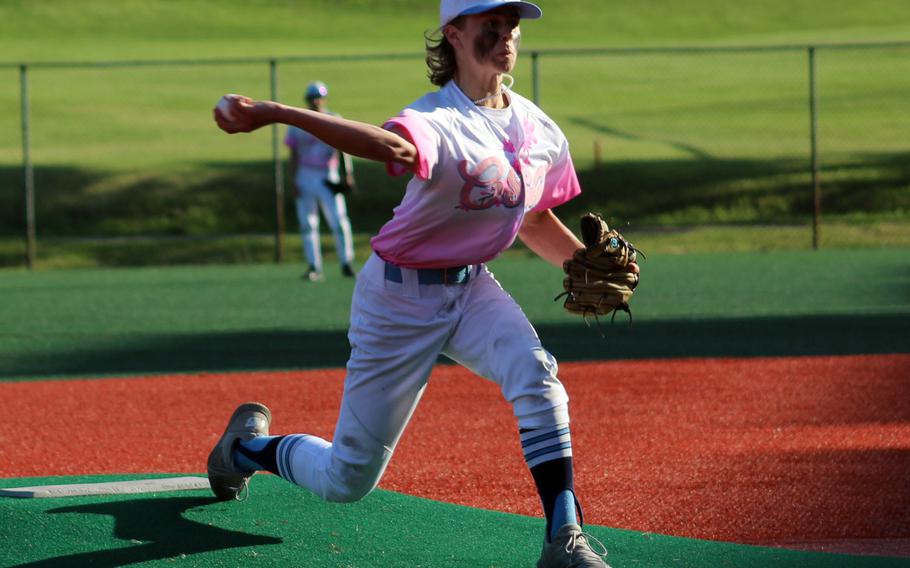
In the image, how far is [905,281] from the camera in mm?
14703

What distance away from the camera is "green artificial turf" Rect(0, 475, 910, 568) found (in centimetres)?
515

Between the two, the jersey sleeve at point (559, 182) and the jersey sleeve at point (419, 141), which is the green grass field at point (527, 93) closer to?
the jersey sleeve at point (559, 182)

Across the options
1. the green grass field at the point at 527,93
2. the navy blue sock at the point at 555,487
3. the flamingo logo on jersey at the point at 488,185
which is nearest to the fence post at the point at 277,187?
the green grass field at the point at 527,93

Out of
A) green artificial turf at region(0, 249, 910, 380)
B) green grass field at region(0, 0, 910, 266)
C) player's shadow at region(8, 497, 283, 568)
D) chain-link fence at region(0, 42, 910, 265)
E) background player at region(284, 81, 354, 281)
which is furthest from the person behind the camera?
green grass field at region(0, 0, 910, 266)

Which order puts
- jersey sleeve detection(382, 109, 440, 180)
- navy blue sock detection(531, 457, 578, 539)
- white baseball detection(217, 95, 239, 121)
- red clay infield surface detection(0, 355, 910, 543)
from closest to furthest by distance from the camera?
1. white baseball detection(217, 95, 239, 121)
2. jersey sleeve detection(382, 109, 440, 180)
3. navy blue sock detection(531, 457, 578, 539)
4. red clay infield surface detection(0, 355, 910, 543)

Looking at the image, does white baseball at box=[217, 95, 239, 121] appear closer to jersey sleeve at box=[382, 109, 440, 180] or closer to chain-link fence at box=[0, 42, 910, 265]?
jersey sleeve at box=[382, 109, 440, 180]

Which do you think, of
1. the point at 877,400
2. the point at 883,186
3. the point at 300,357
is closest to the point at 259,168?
the point at 883,186

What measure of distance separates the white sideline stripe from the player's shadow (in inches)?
7.0

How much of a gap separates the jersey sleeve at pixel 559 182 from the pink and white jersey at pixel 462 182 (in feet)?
0.41

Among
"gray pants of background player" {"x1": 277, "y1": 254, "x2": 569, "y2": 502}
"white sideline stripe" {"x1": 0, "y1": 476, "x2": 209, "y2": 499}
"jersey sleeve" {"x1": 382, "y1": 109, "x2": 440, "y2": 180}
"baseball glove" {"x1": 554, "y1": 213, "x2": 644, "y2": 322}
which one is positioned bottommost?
"white sideline stripe" {"x1": 0, "y1": 476, "x2": 209, "y2": 499}

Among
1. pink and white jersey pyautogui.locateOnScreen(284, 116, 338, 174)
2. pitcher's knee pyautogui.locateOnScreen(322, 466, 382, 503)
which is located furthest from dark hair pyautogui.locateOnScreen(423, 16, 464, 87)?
pink and white jersey pyautogui.locateOnScreen(284, 116, 338, 174)

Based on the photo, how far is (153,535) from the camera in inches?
212

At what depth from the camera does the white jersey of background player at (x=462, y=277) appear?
475 cm

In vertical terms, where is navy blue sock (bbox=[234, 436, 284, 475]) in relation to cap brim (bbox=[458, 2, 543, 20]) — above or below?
below
